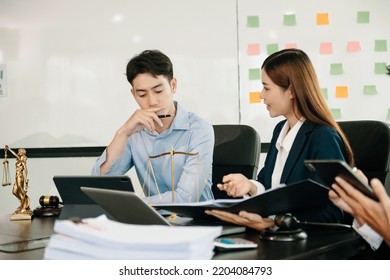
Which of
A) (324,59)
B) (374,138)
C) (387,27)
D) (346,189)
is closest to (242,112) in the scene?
(324,59)

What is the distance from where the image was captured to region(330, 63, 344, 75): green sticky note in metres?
3.47

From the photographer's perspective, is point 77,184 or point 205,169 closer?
point 77,184

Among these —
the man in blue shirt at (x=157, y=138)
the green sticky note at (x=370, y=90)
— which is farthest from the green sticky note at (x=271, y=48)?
the man in blue shirt at (x=157, y=138)

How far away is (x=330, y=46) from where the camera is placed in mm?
3475

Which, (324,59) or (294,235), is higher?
(324,59)

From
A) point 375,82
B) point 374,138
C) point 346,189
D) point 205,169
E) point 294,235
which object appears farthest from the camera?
point 375,82

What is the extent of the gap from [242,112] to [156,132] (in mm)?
1402

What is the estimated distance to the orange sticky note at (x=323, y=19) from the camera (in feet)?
11.4

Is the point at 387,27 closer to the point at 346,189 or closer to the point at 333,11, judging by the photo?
the point at 333,11

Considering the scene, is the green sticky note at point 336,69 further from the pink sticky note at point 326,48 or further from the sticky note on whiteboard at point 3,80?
the sticky note on whiteboard at point 3,80

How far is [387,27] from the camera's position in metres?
3.45

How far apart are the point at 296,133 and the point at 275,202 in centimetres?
65

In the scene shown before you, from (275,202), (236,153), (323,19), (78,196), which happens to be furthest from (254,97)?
(275,202)

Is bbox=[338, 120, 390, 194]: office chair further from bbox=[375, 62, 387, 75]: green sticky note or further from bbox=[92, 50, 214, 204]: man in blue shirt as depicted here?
bbox=[375, 62, 387, 75]: green sticky note
